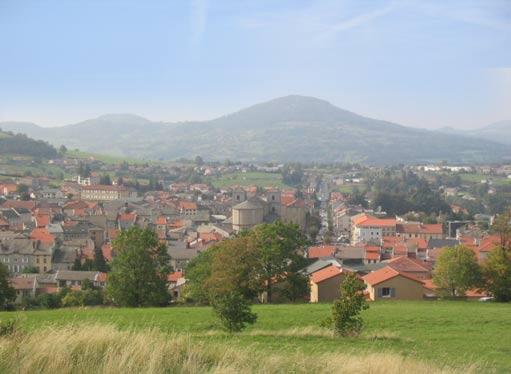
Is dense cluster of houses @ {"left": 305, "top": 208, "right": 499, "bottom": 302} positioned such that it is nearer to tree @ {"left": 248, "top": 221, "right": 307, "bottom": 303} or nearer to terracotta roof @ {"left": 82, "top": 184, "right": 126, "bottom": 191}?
tree @ {"left": 248, "top": 221, "right": 307, "bottom": 303}

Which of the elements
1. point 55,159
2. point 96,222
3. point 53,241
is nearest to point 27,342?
point 53,241

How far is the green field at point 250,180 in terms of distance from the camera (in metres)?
140

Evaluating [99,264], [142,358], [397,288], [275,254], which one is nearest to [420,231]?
[99,264]

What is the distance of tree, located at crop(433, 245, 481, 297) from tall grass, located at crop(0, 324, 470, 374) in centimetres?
2390

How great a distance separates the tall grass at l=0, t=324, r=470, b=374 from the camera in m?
5.16

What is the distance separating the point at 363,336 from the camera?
A: 1277cm

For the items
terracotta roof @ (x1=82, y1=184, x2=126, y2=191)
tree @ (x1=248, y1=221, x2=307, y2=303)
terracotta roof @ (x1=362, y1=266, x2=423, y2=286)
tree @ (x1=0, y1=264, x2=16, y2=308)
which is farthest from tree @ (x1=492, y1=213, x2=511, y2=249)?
terracotta roof @ (x1=82, y1=184, x2=126, y2=191)

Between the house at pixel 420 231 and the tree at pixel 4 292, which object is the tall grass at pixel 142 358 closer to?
the tree at pixel 4 292

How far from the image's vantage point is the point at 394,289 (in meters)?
29.5

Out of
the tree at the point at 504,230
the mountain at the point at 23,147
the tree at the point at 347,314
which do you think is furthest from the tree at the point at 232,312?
the mountain at the point at 23,147

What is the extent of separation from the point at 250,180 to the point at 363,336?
437 feet

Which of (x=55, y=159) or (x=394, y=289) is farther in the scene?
(x=55, y=159)

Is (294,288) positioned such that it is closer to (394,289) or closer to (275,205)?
(394,289)

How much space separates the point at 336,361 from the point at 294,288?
21799mm
